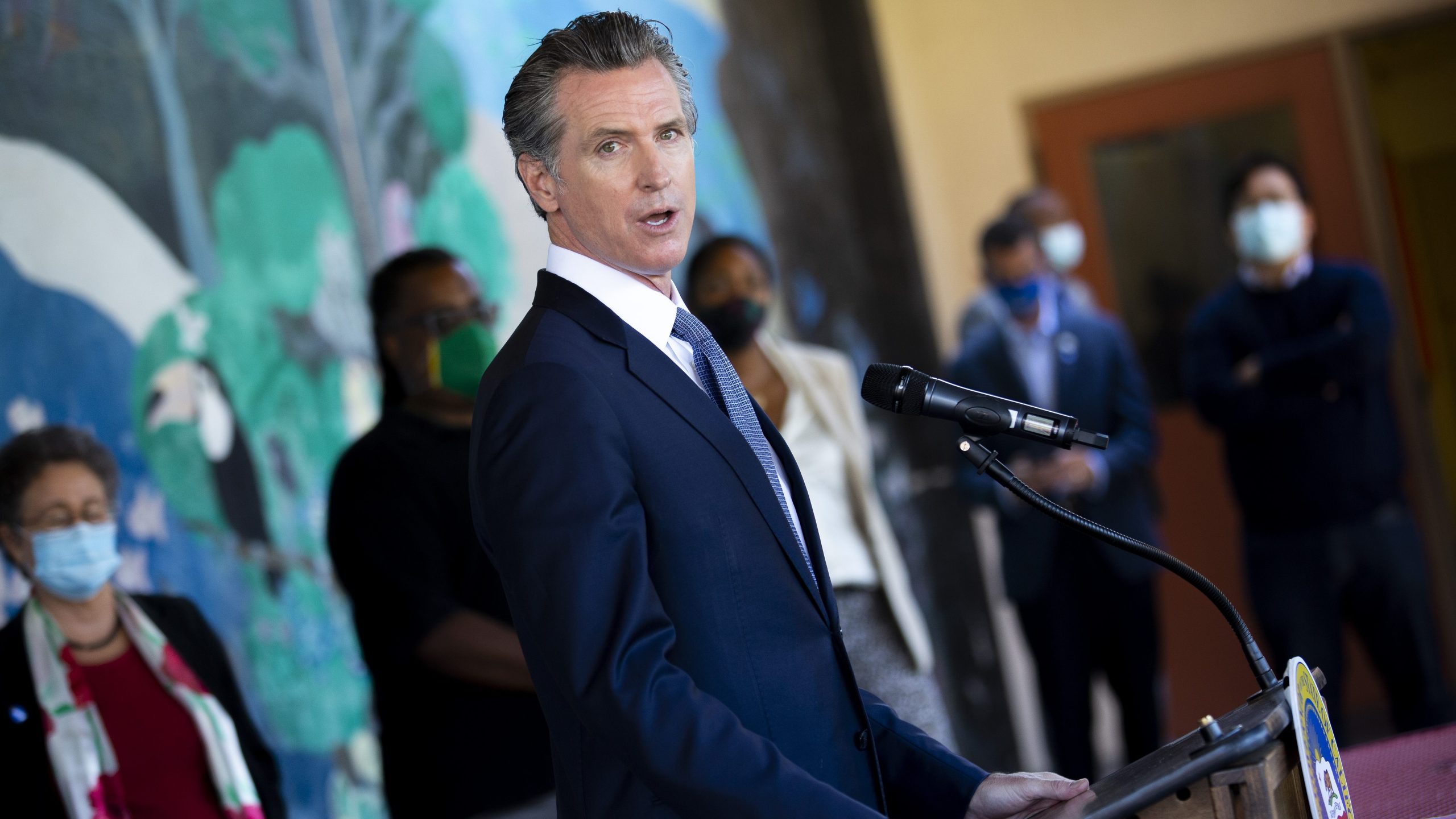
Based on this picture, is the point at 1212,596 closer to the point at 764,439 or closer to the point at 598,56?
the point at 764,439

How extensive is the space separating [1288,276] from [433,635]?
272 cm

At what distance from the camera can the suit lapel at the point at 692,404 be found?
143 cm

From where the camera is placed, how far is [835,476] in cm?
329

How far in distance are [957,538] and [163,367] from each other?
350cm

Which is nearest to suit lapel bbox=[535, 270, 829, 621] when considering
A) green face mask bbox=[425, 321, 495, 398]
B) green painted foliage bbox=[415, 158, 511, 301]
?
green face mask bbox=[425, 321, 495, 398]

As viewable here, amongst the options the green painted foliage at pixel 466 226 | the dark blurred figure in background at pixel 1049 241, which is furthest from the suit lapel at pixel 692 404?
the dark blurred figure in background at pixel 1049 241

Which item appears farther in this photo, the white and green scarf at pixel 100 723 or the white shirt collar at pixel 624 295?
the white and green scarf at pixel 100 723

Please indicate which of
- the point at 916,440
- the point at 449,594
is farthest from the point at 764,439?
the point at 916,440

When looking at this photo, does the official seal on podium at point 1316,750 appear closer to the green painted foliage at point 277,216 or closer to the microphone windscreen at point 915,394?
the microphone windscreen at point 915,394

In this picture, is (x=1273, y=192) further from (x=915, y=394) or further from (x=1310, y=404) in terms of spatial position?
(x=915, y=394)

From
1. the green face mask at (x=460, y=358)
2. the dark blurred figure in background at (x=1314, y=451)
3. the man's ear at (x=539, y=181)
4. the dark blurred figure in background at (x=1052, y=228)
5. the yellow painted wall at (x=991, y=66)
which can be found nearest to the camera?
the man's ear at (x=539, y=181)

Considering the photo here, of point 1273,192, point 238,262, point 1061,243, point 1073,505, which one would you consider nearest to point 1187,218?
point 1061,243

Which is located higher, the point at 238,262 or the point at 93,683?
the point at 238,262

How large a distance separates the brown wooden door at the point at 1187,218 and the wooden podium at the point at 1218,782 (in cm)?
423
